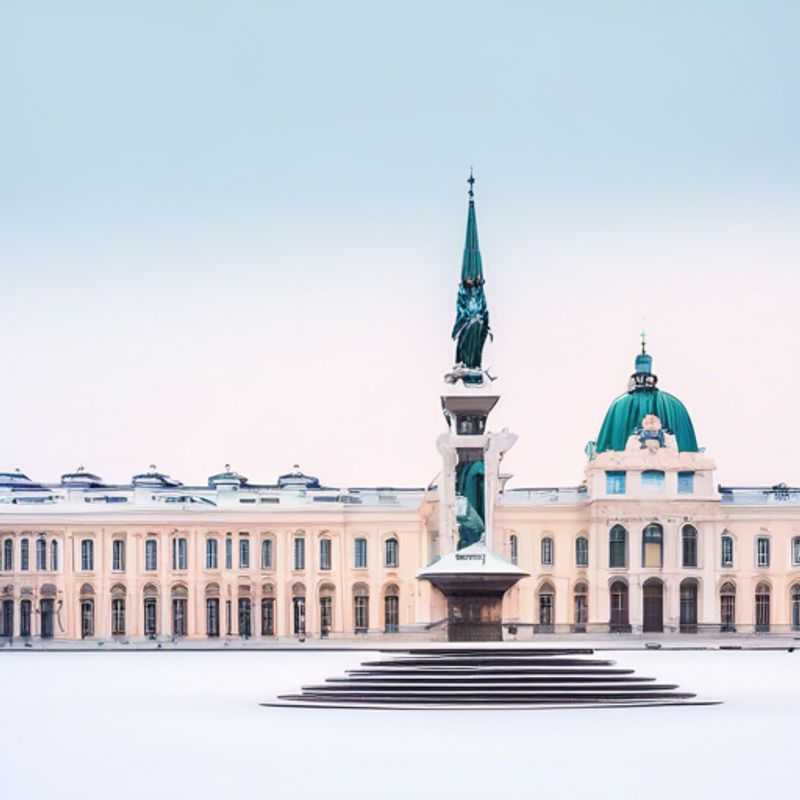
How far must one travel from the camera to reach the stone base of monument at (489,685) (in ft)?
135

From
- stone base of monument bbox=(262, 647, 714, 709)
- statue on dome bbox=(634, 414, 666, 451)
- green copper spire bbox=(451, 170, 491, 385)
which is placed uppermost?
green copper spire bbox=(451, 170, 491, 385)

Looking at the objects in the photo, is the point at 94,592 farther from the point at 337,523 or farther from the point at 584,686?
the point at 584,686

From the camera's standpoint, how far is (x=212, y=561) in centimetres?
10631

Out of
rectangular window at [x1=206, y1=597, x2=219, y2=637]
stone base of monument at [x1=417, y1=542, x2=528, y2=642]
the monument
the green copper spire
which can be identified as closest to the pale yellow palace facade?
rectangular window at [x1=206, y1=597, x2=219, y2=637]

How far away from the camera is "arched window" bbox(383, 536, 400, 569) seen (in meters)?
107

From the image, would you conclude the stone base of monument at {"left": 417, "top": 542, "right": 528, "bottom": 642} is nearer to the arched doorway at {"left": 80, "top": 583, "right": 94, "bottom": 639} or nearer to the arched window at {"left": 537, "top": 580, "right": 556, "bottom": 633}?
the arched window at {"left": 537, "top": 580, "right": 556, "bottom": 633}

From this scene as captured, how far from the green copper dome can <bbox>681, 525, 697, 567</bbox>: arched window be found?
4055 millimetres

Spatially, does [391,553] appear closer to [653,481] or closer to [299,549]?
[299,549]

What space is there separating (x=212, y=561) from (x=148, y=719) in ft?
218

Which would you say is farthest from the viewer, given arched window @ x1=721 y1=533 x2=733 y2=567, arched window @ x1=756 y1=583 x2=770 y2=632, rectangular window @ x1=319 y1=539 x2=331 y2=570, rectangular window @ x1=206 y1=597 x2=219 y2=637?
rectangular window @ x1=319 y1=539 x2=331 y2=570

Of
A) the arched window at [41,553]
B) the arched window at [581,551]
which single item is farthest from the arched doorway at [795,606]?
the arched window at [41,553]

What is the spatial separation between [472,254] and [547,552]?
76.0ft

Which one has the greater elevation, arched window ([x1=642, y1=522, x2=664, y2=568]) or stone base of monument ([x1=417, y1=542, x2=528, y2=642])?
arched window ([x1=642, y1=522, x2=664, y2=568])

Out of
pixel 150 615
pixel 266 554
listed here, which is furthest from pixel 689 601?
pixel 150 615
